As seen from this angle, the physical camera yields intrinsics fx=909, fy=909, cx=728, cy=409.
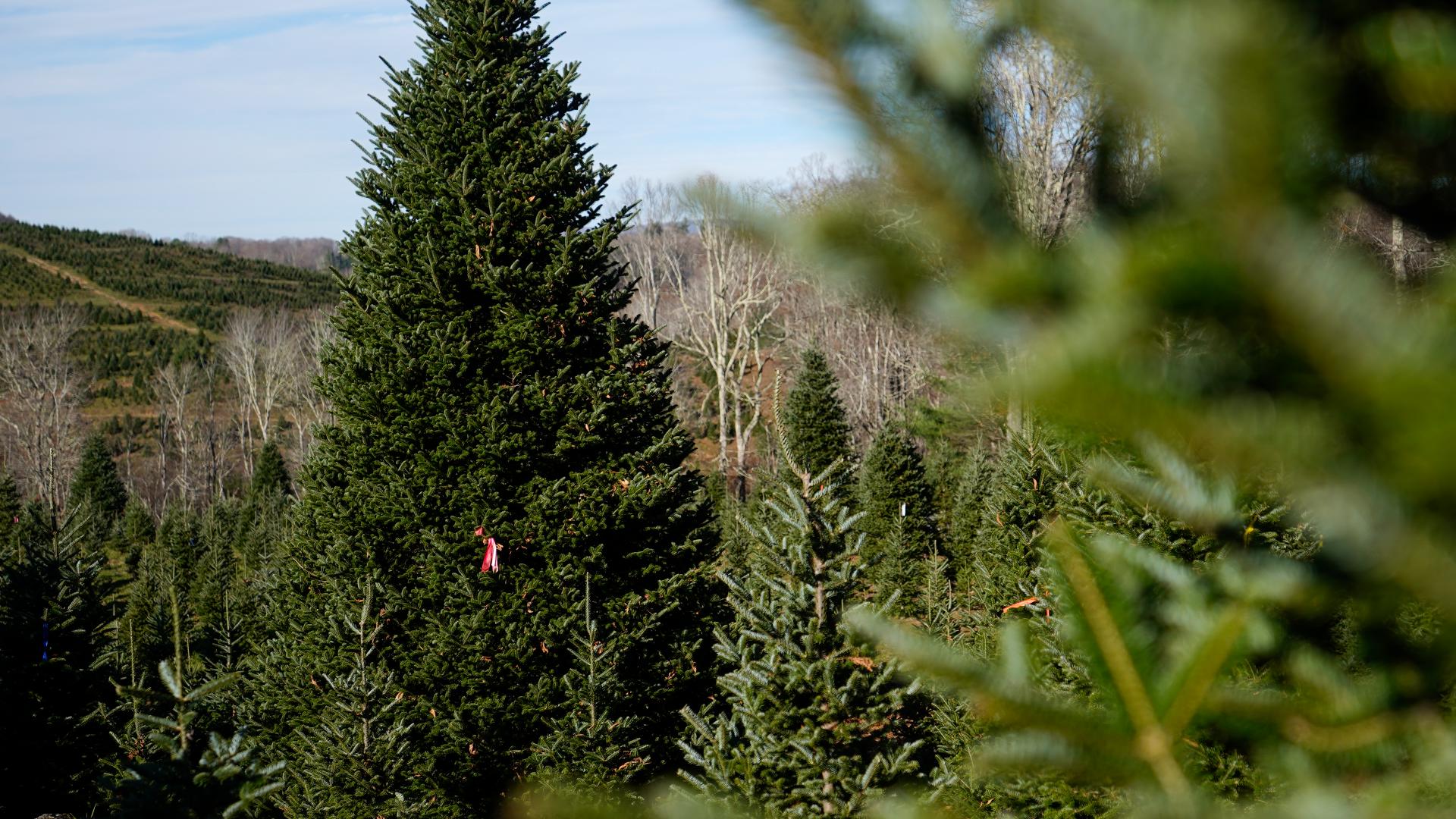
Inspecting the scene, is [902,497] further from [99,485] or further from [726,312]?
[99,485]

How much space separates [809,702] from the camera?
368cm

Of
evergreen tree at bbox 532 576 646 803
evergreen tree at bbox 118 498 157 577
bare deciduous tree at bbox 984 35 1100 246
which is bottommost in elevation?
evergreen tree at bbox 118 498 157 577

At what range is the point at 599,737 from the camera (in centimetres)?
541

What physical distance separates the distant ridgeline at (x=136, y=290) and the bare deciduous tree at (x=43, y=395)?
49.0 ft

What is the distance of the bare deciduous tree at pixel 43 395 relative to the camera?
1225 inches

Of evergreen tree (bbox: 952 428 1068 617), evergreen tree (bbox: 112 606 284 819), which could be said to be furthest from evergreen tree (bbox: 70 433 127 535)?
evergreen tree (bbox: 112 606 284 819)

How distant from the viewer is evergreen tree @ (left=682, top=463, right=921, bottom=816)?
3.52 metres

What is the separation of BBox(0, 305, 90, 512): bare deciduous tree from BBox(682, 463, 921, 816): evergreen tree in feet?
107

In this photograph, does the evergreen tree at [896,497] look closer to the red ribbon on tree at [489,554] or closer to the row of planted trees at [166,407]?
the red ribbon on tree at [489,554]

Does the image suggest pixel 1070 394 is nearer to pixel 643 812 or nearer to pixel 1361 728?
pixel 1361 728

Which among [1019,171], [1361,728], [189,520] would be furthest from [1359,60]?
[189,520]

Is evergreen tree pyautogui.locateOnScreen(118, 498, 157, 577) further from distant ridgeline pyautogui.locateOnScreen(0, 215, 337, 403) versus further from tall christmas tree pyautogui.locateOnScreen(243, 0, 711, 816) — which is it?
distant ridgeline pyautogui.locateOnScreen(0, 215, 337, 403)

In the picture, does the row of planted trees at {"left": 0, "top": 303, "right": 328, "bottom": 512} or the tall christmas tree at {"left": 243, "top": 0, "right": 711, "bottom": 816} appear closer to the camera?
the tall christmas tree at {"left": 243, "top": 0, "right": 711, "bottom": 816}

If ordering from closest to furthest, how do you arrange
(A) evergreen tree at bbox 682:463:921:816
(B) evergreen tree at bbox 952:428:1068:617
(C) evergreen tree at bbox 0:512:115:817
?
1. (A) evergreen tree at bbox 682:463:921:816
2. (C) evergreen tree at bbox 0:512:115:817
3. (B) evergreen tree at bbox 952:428:1068:617
